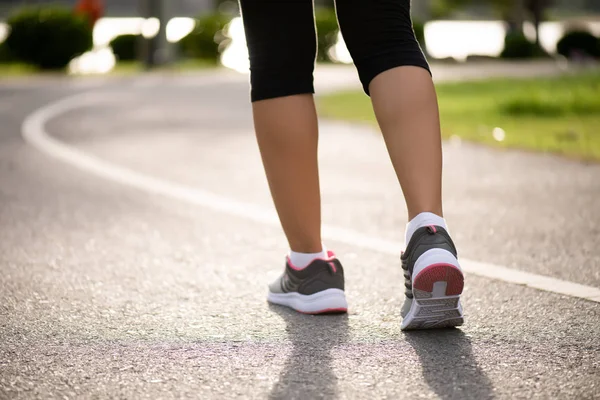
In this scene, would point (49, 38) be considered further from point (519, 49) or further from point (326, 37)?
point (519, 49)

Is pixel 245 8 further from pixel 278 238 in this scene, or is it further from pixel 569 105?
pixel 569 105

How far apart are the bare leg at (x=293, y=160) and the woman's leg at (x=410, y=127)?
205 millimetres

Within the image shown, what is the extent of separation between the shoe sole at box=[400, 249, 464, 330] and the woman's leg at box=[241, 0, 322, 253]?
19.1 inches

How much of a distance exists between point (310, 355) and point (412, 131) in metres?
0.65

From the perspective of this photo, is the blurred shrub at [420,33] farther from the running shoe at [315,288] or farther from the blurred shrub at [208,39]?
the running shoe at [315,288]

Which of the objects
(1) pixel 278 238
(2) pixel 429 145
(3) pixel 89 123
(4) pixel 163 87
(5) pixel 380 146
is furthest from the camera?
(4) pixel 163 87

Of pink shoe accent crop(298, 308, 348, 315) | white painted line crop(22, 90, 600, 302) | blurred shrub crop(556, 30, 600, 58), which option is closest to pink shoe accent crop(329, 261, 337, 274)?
pink shoe accent crop(298, 308, 348, 315)

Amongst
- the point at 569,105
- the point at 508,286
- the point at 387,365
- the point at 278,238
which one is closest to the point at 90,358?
the point at 387,365

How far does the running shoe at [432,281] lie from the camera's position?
274cm

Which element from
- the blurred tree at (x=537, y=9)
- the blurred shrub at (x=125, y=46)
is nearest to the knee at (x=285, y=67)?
the blurred shrub at (x=125, y=46)

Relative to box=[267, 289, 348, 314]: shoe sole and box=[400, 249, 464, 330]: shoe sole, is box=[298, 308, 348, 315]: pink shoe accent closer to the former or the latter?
box=[267, 289, 348, 314]: shoe sole

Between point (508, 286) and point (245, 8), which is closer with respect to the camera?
point (245, 8)

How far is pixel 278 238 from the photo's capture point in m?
4.40

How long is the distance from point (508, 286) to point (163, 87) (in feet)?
41.9
